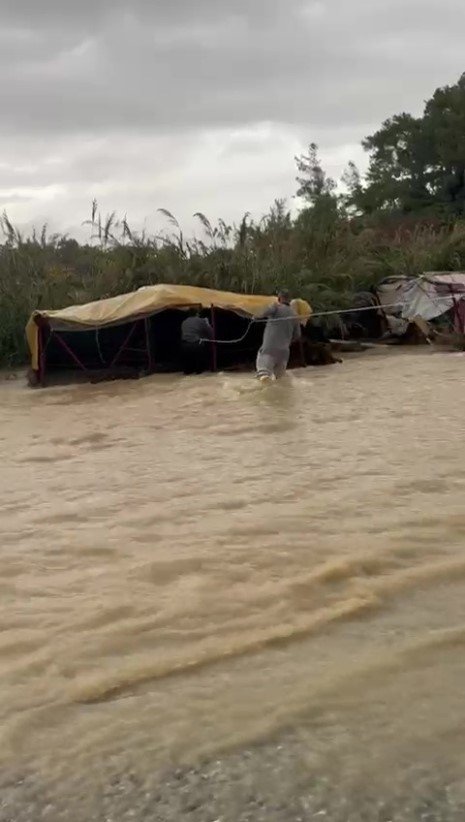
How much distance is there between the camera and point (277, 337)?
1600 cm

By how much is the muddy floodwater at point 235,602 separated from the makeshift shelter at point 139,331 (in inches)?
276

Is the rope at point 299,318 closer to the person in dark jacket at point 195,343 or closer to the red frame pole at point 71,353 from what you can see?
the person in dark jacket at point 195,343

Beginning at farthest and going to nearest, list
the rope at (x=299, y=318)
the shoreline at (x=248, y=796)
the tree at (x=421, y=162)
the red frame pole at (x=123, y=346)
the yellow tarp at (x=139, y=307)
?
the tree at (x=421, y=162), the red frame pole at (x=123, y=346), the yellow tarp at (x=139, y=307), the rope at (x=299, y=318), the shoreline at (x=248, y=796)

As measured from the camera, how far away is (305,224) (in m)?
25.0

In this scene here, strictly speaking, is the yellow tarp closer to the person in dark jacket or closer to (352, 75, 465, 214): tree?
the person in dark jacket

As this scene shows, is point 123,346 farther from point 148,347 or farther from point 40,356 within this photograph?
point 40,356

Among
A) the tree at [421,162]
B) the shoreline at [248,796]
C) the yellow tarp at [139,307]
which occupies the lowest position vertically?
the shoreline at [248,796]

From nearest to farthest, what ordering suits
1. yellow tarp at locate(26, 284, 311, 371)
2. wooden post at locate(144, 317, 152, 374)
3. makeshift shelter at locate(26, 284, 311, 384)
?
yellow tarp at locate(26, 284, 311, 371), makeshift shelter at locate(26, 284, 311, 384), wooden post at locate(144, 317, 152, 374)

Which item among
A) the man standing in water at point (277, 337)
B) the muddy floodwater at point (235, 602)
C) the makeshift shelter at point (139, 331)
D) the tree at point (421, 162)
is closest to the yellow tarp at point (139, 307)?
the makeshift shelter at point (139, 331)

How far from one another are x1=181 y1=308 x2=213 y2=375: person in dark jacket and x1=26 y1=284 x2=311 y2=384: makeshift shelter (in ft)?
0.52

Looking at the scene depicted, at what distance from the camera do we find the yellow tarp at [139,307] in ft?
60.0

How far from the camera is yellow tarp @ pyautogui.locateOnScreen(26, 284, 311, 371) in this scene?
1828 cm

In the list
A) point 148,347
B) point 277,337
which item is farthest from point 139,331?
point 277,337

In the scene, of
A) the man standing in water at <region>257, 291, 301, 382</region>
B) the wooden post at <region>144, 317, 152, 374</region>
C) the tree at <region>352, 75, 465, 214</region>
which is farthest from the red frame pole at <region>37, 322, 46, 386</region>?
the tree at <region>352, 75, 465, 214</region>
